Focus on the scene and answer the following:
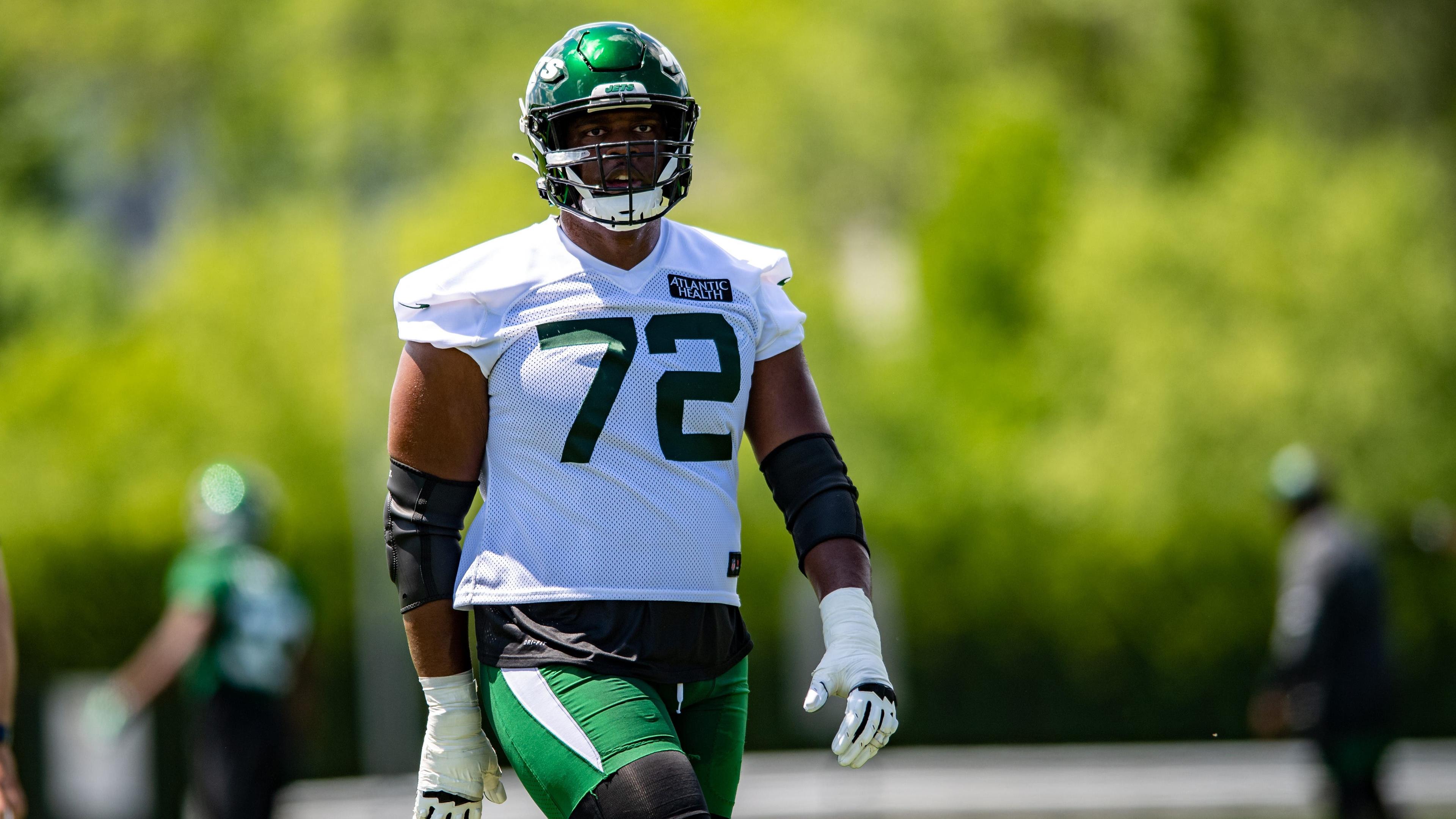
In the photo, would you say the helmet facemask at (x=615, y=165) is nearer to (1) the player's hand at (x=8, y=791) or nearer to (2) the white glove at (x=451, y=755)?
(2) the white glove at (x=451, y=755)

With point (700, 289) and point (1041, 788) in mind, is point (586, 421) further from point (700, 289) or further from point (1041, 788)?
point (1041, 788)

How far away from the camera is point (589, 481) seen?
333 cm

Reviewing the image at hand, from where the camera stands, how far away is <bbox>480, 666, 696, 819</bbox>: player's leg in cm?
313

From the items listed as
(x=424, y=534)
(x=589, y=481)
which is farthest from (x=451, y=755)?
(x=589, y=481)

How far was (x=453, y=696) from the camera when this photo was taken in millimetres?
3385

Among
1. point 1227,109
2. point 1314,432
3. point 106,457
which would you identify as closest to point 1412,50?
point 1227,109

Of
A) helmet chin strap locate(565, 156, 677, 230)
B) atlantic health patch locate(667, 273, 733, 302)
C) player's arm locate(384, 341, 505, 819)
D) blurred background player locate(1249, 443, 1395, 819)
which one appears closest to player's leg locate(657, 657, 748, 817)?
player's arm locate(384, 341, 505, 819)

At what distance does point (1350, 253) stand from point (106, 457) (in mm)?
17578

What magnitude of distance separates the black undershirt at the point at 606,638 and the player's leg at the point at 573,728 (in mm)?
26

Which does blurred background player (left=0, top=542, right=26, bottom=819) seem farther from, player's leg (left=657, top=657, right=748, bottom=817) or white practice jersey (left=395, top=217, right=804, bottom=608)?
player's leg (left=657, top=657, right=748, bottom=817)

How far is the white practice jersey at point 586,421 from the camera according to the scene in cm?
331

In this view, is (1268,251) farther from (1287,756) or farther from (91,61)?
(91,61)

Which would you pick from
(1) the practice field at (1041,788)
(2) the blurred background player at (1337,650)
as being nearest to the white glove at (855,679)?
(2) the blurred background player at (1337,650)

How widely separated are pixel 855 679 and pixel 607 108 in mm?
1195
